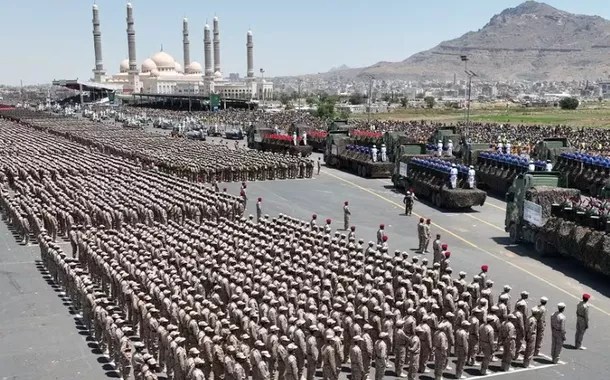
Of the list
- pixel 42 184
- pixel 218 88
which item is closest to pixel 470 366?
pixel 42 184

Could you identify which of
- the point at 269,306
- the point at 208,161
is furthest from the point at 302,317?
the point at 208,161

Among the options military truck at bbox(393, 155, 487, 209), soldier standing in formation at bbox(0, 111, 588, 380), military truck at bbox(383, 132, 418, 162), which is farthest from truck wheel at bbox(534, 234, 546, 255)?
military truck at bbox(383, 132, 418, 162)

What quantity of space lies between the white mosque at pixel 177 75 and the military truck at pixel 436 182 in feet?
290

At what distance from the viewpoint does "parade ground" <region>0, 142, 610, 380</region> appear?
33.2ft

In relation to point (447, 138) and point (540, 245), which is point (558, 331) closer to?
point (540, 245)

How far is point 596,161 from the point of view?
2395 centimetres

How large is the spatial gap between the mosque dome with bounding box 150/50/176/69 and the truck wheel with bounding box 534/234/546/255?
406 feet

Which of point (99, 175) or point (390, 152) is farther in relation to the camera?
point (390, 152)

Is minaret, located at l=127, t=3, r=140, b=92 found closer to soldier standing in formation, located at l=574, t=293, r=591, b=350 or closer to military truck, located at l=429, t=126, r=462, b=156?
military truck, located at l=429, t=126, r=462, b=156

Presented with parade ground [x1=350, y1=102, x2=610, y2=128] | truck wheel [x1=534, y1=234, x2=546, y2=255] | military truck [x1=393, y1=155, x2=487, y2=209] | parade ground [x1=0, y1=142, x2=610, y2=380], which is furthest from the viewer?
parade ground [x1=350, y1=102, x2=610, y2=128]

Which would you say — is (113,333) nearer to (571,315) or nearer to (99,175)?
(571,315)

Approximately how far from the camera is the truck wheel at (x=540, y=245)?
1614cm

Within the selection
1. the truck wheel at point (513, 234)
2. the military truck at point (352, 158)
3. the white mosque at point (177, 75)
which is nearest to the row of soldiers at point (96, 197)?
the truck wheel at point (513, 234)

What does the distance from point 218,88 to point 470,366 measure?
4226 inches
